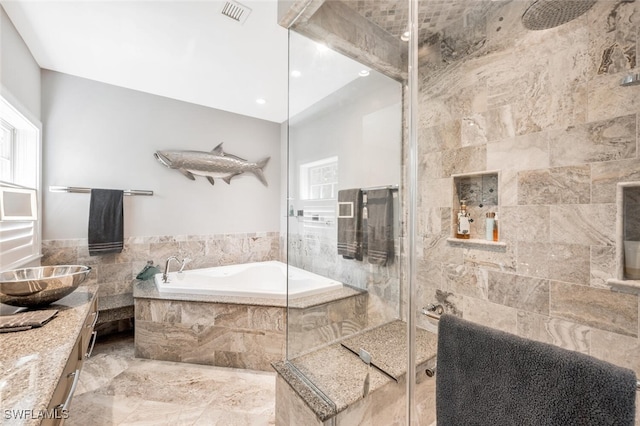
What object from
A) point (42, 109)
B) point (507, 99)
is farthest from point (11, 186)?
point (507, 99)

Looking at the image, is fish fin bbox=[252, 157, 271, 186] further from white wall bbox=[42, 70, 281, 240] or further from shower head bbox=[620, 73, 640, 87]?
shower head bbox=[620, 73, 640, 87]

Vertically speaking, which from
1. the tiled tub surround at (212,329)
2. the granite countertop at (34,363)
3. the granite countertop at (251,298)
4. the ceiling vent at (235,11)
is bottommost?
the tiled tub surround at (212,329)

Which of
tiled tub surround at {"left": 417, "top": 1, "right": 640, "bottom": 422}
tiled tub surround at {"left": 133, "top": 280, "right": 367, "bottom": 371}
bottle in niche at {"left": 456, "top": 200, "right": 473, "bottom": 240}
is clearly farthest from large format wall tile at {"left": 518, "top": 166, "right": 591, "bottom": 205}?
tiled tub surround at {"left": 133, "top": 280, "right": 367, "bottom": 371}

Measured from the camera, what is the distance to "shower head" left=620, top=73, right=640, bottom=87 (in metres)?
1.14

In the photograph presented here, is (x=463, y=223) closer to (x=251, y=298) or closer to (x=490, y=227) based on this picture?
(x=490, y=227)

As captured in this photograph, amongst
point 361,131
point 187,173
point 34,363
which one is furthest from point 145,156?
point 34,363

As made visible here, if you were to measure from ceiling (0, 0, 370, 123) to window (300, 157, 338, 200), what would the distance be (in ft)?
1.67

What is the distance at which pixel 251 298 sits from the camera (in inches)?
94.6

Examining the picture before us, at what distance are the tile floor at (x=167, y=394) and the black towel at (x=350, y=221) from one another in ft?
4.17

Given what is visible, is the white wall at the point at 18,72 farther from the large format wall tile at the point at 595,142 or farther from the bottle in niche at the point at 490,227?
the large format wall tile at the point at 595,142

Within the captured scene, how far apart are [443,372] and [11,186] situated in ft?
9.90

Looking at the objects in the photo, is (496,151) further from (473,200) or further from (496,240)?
(496,240)

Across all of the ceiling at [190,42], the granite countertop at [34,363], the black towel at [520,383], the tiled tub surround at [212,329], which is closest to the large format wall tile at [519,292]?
the black towel at [520,383]

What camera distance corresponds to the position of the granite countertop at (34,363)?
710 mm
